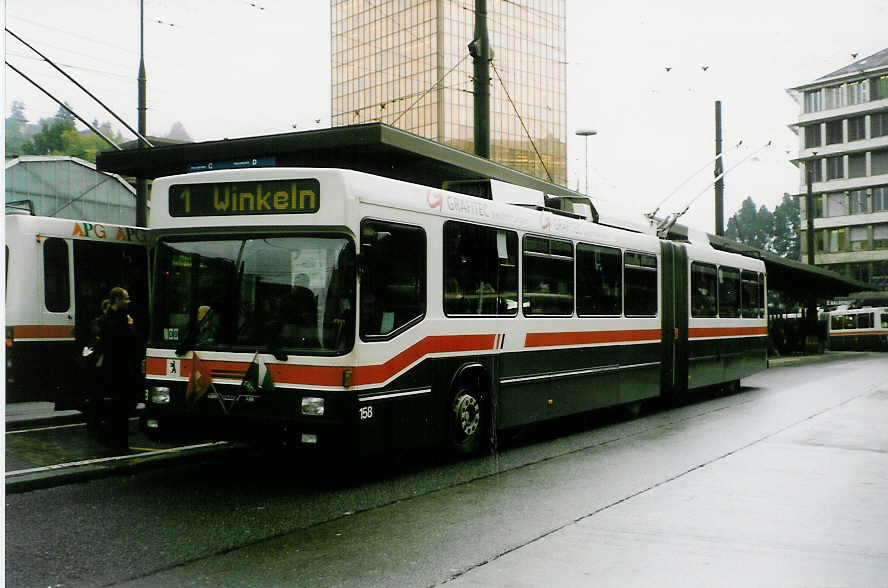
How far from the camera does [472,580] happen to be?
17.8 feet

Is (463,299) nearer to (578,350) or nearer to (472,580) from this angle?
(578,350)

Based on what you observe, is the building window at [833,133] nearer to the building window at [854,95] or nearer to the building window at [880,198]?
the building window at [880,198]

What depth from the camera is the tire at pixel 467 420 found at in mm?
9578

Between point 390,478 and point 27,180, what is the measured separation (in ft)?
64.7

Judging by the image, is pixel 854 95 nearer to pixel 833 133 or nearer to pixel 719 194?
pixel 719 194

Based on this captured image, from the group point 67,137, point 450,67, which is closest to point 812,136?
point 450,67

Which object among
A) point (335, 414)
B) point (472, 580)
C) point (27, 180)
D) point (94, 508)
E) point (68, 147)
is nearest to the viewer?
point (472, 580)

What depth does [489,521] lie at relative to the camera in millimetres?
7027

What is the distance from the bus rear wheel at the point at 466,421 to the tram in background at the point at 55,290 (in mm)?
5123

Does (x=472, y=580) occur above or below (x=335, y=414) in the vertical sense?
below

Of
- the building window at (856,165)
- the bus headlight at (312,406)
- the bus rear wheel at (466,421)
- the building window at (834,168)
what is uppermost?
the building window at (834,168)

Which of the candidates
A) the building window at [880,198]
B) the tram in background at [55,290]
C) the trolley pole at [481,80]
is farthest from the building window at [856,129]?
the tram in background at [55,290]

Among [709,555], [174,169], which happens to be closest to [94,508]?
[709,555]

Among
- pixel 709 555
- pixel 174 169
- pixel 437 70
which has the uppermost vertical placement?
pixel 437 70
